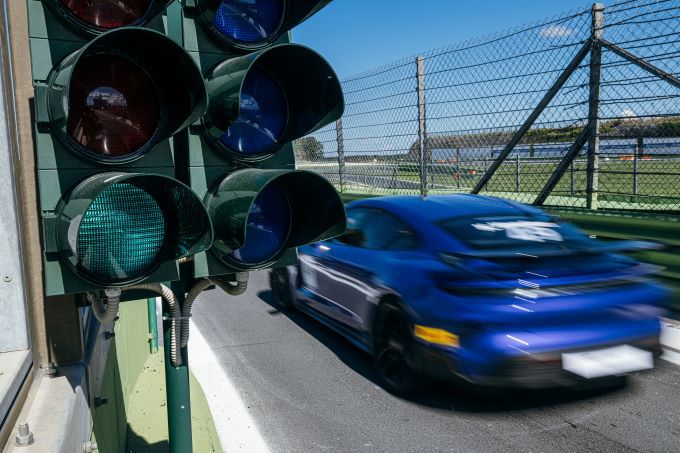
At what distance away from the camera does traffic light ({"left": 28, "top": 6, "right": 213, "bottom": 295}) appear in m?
1.41

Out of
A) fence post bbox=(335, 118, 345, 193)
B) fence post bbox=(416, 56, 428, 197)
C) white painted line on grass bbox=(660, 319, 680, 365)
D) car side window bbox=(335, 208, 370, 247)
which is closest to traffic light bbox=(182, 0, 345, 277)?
car side window bbox=(335, 208, 370, 247)

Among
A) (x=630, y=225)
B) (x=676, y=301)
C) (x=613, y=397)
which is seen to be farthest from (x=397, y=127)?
(x=613, y=397)

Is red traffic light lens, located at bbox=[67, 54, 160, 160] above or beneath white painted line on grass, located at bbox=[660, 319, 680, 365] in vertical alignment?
above

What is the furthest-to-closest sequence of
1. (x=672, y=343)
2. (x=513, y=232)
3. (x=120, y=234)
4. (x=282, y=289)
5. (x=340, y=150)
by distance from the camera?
(x=340, y=150), (x=282, y=289), (x=672, y=343), (x=513, y=232), (x=120, y=234)

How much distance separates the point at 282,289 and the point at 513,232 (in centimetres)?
333

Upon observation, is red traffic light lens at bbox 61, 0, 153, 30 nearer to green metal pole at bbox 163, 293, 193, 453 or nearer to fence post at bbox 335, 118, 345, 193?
green metal pole at bbox 163, 293, 193, 453

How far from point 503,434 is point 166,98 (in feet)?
11.2

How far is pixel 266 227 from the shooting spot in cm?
184

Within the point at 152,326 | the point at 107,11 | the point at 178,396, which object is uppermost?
the point at 107,11

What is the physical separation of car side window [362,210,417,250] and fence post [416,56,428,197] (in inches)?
149

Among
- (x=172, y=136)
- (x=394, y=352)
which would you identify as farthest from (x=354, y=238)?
(x=172, y=136)

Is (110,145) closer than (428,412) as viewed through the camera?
Yes

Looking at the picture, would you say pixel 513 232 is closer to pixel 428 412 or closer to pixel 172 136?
pixel 428 412

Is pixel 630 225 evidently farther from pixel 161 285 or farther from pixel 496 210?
pixel 161 285
